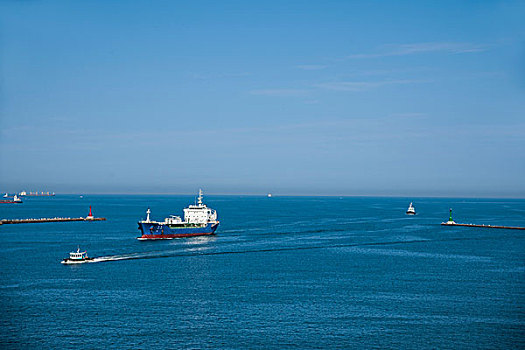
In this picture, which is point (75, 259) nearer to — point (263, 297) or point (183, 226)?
point (263, 297)

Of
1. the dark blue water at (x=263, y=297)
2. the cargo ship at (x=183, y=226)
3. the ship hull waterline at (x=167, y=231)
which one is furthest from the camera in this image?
the cargo ship at (x=183, y=226)

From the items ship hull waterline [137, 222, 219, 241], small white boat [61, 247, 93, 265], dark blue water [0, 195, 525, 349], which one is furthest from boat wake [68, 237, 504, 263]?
ship hull waterline [137, 222, 219, 241]

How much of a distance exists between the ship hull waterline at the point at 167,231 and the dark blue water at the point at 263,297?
44.7ft

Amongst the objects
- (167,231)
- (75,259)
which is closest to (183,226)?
(167,231)

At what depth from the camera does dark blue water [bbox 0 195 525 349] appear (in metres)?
53.0

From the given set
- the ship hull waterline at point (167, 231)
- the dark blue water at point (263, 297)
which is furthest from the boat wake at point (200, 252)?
the ship hull waterline at point (167, 231)

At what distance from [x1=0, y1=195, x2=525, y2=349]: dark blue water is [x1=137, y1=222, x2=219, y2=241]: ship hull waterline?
1363cm

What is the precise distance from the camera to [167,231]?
490ft

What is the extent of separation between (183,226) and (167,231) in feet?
28.1

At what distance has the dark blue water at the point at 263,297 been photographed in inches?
2085

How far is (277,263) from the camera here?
326ft

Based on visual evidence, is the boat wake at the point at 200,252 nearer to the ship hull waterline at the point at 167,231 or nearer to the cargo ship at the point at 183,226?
the ship hull waterline at the point at 167,231

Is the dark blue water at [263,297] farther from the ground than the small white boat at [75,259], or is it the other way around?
the small white boat at [75,259]

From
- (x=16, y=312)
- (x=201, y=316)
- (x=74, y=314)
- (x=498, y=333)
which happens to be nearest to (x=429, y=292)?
(x=498, y=333)
